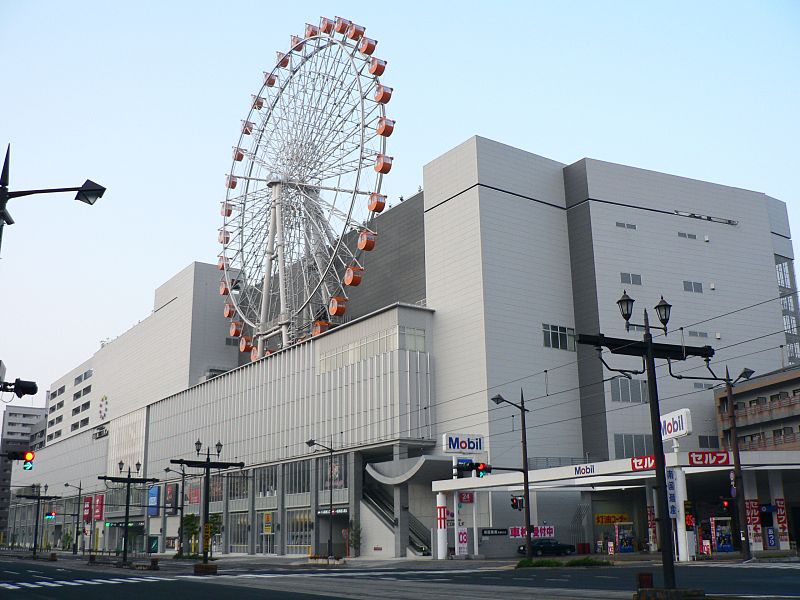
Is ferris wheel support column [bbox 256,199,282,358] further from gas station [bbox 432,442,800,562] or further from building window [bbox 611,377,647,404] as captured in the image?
building window [bbox 611,377,647,404]

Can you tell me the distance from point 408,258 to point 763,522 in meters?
42.6

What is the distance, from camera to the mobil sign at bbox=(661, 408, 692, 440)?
43.8m

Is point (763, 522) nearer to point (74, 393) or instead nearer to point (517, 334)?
point (517, 334)

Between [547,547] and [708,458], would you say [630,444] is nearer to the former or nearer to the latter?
[547,547]

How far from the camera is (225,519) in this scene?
96.6m

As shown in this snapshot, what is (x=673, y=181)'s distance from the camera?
279 ft

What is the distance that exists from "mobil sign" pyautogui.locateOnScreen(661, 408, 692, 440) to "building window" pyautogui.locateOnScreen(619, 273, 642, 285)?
35839mm

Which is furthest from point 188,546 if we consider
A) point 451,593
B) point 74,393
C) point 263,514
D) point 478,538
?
point 451,593

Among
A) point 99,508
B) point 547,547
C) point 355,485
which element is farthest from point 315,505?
point 99,508

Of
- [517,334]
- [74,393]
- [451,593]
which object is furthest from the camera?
[74,393]

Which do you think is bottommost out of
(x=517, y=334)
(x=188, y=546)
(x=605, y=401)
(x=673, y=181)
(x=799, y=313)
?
(x=188, y=546)

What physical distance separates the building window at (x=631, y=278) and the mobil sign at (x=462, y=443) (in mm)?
22812

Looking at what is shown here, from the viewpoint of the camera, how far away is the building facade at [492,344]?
239 ft

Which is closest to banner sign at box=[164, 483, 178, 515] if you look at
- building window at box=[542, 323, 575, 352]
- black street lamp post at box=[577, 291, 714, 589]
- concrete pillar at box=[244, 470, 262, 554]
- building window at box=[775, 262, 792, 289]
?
concrete pillar at box=[244, 470, 262, 554]
